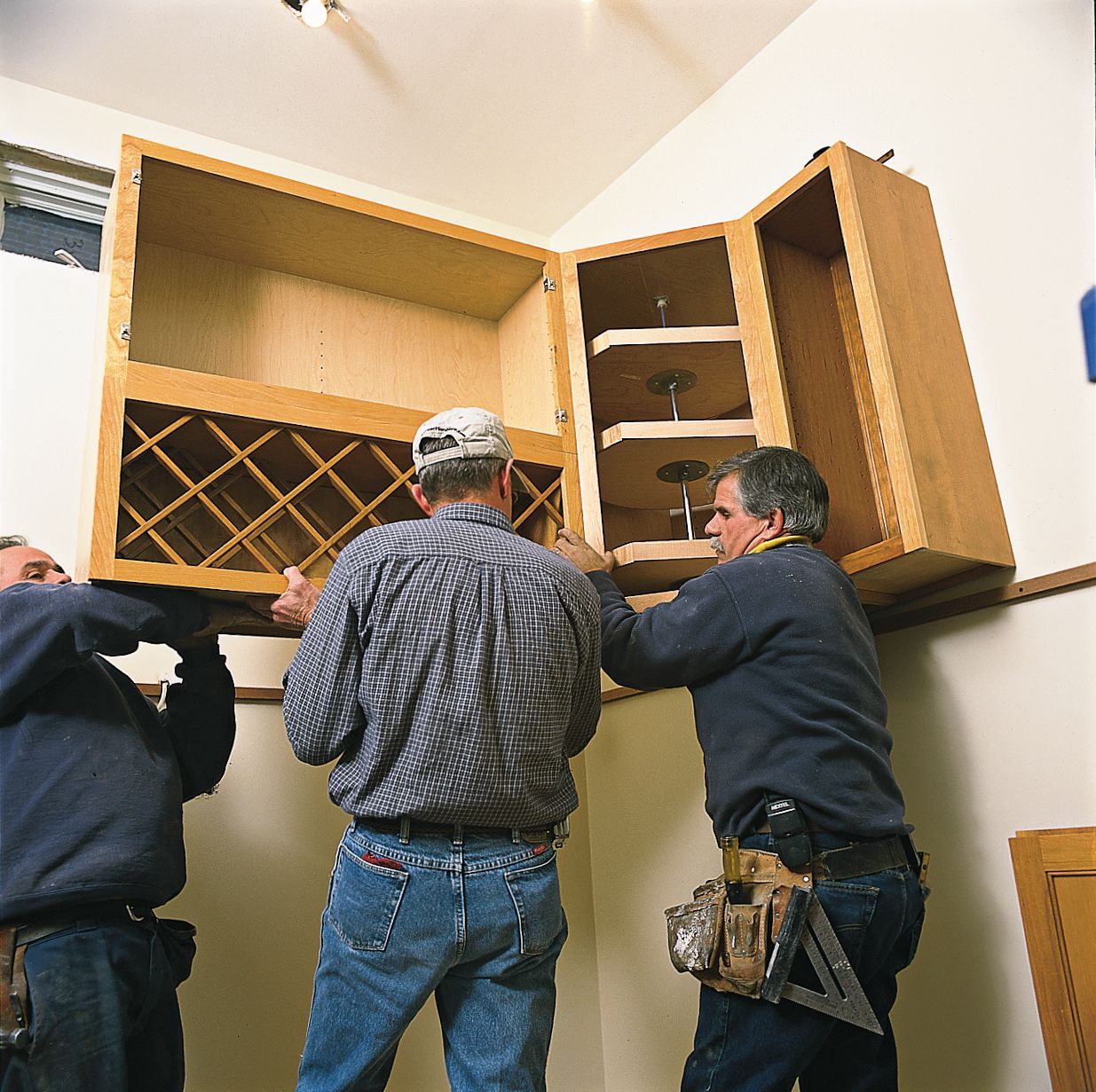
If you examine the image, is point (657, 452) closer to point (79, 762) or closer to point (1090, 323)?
point (79, 762)

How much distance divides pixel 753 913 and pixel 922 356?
3.54ft

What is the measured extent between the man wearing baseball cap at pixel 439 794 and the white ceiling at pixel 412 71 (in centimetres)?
163

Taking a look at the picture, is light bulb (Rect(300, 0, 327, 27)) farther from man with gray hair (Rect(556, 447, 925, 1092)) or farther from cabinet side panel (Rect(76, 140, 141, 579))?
man with gray hair (Rect(556, 447, 925, 1092))

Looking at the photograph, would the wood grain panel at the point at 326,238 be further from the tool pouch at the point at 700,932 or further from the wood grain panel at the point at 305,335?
the tool pouch at the point at 700,932

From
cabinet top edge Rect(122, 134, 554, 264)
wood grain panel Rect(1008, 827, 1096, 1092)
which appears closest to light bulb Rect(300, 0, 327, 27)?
cabinet top edge Rect(122, 134, 554, 264)

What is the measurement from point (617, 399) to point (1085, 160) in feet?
3.56

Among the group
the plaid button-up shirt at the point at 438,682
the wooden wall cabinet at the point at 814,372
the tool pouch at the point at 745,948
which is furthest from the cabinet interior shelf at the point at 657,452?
the tool pouch at the point at 745,948

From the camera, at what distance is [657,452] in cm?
225

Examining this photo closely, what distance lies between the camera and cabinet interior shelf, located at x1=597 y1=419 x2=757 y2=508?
216 cm

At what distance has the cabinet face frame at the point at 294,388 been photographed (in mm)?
1743

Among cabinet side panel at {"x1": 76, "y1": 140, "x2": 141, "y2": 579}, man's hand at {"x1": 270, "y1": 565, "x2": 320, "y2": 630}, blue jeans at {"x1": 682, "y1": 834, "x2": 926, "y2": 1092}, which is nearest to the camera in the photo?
blue jeans at {"x1": 682, "y1": 834, "x2": 926, "y2": 1092}

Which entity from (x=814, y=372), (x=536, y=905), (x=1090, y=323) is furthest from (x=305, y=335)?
(x=1090, y=323)

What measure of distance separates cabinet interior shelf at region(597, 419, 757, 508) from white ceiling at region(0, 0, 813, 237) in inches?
41.6

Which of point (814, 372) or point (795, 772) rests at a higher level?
point (814, 372)
